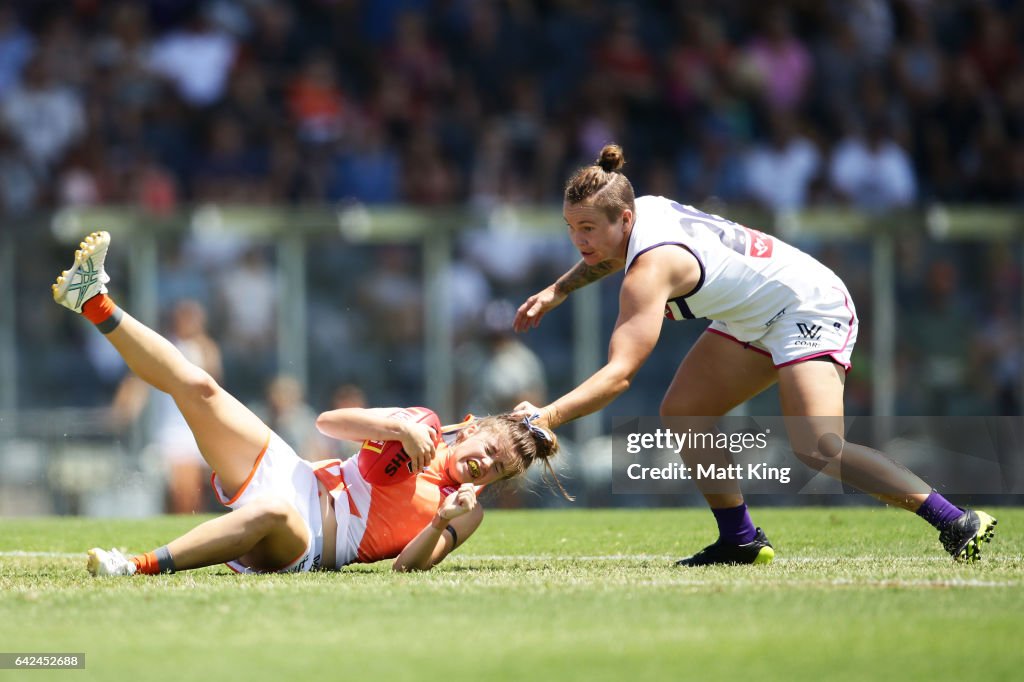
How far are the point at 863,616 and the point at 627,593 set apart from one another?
0.99 meters

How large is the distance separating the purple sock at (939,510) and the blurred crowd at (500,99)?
855 centimetres

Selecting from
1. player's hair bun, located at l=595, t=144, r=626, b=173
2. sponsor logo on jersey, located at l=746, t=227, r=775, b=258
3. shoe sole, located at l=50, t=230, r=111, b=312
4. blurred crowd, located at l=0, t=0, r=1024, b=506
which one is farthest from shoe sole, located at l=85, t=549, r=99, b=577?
blurred crowd, located at l=0, t=0, r=1024, b=506

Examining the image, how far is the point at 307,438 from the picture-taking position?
43.1 ft

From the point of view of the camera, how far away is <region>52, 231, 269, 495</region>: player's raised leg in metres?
6.52

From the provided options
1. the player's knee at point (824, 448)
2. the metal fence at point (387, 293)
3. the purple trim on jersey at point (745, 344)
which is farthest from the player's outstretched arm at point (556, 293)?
the metal fence at point (387, 293)

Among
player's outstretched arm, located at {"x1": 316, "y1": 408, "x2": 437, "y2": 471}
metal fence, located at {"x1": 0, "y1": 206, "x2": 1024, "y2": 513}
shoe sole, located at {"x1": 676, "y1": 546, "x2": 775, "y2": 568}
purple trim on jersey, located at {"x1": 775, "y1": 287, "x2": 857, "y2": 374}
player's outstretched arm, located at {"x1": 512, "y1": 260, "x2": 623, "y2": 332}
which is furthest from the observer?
metal fence, located at {"x1": 0, "y1": 206, "x2": 1024, "y2": 513}

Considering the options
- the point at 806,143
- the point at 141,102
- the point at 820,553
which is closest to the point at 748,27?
the point at 806,143

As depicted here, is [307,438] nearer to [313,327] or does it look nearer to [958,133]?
A: [313,327]

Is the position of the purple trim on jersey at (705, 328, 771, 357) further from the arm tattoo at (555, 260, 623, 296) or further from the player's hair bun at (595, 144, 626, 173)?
the player's hair bun at (595, 144, 626, 173)

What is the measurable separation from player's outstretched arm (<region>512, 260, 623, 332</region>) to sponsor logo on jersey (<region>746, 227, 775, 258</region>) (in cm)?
67

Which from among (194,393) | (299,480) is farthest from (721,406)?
(194,393)

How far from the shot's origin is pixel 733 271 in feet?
22.2

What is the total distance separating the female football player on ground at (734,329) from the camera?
258 inches

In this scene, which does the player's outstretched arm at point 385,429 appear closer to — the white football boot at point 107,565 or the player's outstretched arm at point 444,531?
the player's outstretched arm at point 444,531
